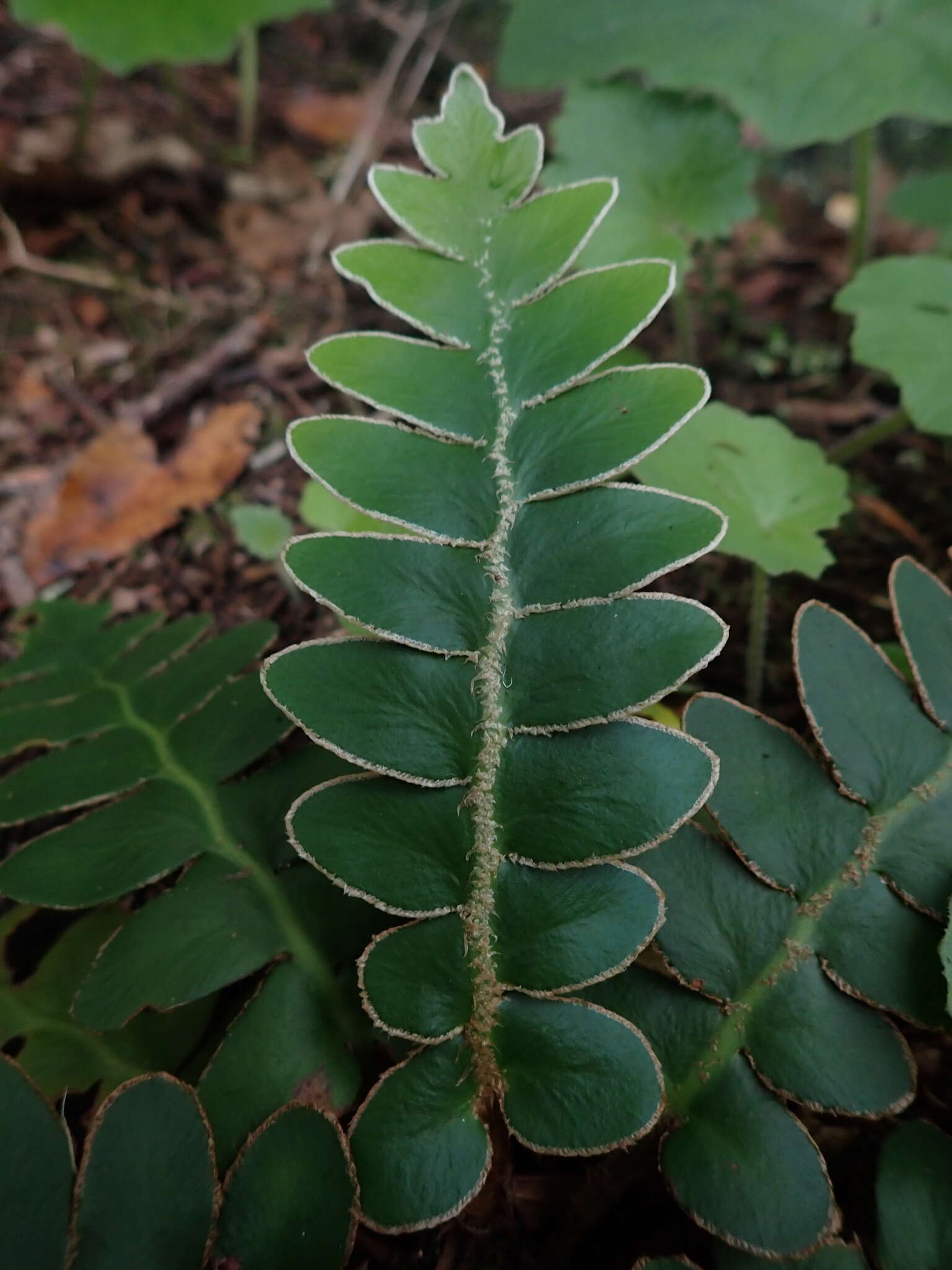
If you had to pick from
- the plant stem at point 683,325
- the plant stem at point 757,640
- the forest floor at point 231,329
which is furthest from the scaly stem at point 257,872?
the plant stem at point 683,325

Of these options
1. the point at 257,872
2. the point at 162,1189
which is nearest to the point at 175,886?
the point at 257,872

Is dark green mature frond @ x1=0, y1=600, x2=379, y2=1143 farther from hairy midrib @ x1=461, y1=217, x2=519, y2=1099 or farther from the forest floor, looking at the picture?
the forest floor

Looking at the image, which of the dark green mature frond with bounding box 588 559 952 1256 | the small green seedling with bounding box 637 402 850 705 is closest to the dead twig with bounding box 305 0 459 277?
the small green seedling with bounding box 637 402 850 705

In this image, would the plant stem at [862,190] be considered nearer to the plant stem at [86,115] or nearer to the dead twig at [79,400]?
the dead twig at [79,400]

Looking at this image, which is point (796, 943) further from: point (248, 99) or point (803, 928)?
point (248, 99)

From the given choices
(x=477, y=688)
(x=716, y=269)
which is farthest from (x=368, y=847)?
(x=716, y=269)

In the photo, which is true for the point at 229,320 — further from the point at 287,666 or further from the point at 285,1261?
the point at 285,1261
